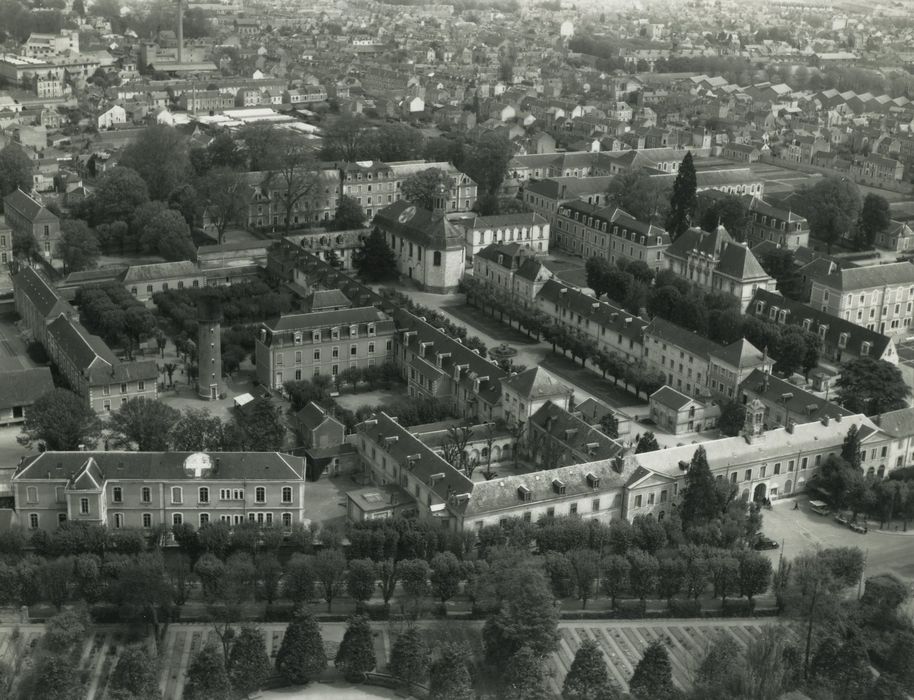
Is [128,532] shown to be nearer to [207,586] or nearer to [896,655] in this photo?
[207,586]

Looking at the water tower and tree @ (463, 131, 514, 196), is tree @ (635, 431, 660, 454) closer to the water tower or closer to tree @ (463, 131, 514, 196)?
the water tower

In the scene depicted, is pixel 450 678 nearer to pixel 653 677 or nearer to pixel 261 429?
pixel 653 677

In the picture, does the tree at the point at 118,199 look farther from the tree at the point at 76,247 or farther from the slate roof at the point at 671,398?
the slate roof at the point at 671,398

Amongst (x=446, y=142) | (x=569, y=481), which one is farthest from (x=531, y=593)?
(x=446, y=142)

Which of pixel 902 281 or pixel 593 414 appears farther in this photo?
pixel 902 281

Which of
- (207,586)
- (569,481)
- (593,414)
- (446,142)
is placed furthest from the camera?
(446,142)

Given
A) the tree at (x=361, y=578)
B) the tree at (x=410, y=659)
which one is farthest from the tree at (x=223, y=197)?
the tree at (x=410, y=659)

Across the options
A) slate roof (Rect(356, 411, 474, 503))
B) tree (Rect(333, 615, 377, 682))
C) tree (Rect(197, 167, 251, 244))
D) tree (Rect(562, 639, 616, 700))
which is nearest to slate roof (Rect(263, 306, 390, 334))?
slate roof (Rect(356, 411, 474, 503))

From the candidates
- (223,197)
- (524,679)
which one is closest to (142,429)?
(524,679)
